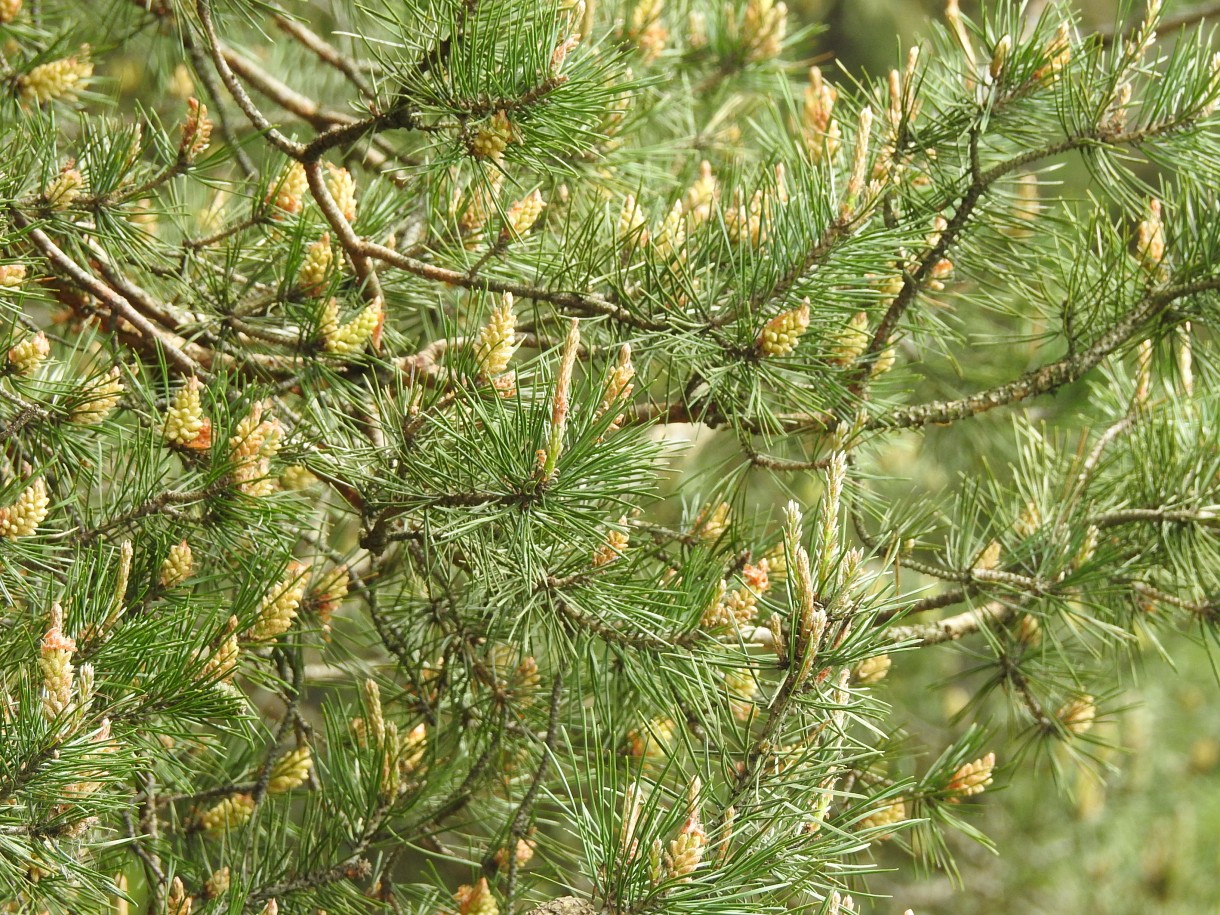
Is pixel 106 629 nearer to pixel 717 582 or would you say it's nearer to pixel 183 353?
pixel 183 353

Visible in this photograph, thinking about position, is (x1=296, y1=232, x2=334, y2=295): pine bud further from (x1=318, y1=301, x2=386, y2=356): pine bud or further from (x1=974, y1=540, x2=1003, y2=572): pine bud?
(x1=974, y1=540, x2=1003, y2=572): pine bud

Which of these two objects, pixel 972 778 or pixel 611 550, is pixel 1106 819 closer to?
pixel 972 778

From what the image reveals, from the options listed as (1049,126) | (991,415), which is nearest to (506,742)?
(1049,126)

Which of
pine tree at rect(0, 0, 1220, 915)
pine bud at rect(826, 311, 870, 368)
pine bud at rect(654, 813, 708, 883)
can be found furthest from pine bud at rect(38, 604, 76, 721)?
pine bud at rect(826, 311, 870, 368)

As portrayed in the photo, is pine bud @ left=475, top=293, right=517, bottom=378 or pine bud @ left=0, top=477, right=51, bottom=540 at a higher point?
pine bud @ left=475, top=293, right=517, bottom=378

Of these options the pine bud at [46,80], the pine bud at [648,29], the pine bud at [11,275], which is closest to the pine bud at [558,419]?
the pine bud at [11,275]

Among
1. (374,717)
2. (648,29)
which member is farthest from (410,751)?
(648,29)

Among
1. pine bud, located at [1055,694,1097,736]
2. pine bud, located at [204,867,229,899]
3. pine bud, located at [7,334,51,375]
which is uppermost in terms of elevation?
pine bud, located at [7,334,51,375]

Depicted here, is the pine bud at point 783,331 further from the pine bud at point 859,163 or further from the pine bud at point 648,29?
the pine bud at point 648,29

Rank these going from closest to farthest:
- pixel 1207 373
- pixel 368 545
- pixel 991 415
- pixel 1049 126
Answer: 1. pixel 368 545
2. pixel 1049 126
3. pixel 1207 373
4. pixel 991 415
